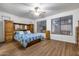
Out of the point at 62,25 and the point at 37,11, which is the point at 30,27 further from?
the point at 62,25

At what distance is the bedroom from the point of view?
2033 mm

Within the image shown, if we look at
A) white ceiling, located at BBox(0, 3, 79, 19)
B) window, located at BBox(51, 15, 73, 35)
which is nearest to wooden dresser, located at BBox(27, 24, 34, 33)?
white ceiling, located at BBox(0, 3, 79, 19)

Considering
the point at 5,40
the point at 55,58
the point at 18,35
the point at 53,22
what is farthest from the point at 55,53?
the point at 5,40

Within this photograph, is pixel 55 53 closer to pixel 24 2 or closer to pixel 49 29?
pixel 49 29

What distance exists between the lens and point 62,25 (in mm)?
2143

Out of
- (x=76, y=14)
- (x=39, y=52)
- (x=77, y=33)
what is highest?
(x=76, y=14)

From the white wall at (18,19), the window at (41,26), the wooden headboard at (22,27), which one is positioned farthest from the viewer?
the window at (41,26)

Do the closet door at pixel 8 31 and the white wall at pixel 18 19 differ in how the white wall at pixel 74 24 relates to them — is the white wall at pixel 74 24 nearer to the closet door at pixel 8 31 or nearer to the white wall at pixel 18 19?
the white wall at pixel 18 19

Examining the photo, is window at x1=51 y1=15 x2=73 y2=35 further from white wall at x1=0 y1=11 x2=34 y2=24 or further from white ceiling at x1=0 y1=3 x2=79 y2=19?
white wall at x1=0 y1=11 x2=34 y2=24

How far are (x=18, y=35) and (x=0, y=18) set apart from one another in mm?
579

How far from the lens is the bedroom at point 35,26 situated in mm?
2033

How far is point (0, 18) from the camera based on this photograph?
78.5 inches

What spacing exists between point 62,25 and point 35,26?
0.69m

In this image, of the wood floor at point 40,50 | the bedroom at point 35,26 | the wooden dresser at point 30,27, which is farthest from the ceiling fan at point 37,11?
the wood floor at point 40,50
